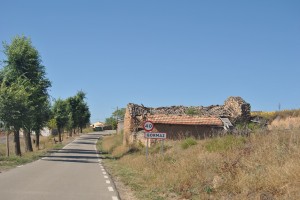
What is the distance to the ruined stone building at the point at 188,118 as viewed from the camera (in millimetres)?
36656

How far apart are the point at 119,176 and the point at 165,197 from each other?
7687mm

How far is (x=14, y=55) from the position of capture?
1503 inches

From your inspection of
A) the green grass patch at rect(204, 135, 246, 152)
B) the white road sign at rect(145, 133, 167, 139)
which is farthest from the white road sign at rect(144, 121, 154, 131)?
the green grass patch at rect(204, 135, 246, 152)

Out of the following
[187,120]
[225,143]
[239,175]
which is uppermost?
[187,120]

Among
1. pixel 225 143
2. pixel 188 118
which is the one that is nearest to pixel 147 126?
pixel 225 143

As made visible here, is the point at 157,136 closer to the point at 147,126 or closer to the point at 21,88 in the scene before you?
the point at 147,126

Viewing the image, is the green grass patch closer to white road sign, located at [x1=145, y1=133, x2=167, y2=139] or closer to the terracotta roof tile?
white road sign, located at [x1=145, y1=133, x2=167, y2=139]

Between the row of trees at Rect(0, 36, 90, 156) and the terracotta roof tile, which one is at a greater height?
the row of trees at Rect(0, 36, 90, 156)

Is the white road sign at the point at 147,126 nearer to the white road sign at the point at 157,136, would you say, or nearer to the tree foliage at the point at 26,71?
the white road sign at the point at 157,136

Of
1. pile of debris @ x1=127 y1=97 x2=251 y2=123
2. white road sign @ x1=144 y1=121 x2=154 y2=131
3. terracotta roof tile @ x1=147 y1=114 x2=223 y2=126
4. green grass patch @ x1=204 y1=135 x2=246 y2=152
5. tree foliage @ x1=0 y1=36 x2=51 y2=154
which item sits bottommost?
green grass patch @ x1=204 y1=135 x2=246 y2=152

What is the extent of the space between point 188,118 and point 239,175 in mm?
26401

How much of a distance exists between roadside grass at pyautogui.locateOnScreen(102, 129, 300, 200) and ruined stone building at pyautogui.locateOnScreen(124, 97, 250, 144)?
17.8 metres

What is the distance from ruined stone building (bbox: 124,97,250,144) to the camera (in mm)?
36656

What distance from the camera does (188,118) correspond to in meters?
38.5
